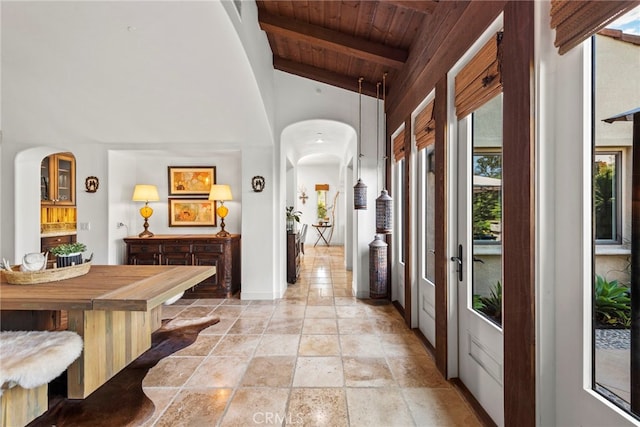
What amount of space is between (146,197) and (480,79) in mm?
4727

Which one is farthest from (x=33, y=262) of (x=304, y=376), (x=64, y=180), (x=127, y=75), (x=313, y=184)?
(x=313, y=184)

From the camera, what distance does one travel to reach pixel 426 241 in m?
3.11

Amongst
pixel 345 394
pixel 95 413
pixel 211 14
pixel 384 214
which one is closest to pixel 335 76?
pixel 384 214

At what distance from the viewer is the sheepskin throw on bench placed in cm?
152

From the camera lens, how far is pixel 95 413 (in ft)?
6.48

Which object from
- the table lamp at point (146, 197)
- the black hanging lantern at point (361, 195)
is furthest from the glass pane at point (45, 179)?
the black hanging lantern at point (361, 195)

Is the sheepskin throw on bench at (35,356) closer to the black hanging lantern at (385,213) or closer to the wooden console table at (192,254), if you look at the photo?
the wooden console table at (192,254)

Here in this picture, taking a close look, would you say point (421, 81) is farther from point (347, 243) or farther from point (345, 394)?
point (347, 243)

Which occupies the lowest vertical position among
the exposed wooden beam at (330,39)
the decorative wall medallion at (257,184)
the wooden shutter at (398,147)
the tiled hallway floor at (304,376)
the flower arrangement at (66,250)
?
the tiled hallway floor at (304,376)

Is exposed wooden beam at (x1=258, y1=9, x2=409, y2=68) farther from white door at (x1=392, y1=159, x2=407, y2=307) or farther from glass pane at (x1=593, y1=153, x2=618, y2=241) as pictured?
glass pane at (x1=593, y1=153, x2=618, y2=241)

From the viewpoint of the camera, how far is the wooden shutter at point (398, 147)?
3751 mm

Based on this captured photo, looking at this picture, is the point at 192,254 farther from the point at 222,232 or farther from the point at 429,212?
the point at 429,212

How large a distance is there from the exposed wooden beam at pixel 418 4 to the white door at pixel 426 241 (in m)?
1.23

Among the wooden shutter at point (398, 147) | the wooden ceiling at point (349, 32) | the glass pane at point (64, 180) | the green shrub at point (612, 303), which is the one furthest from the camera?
the glass pane at point (64, 180)
